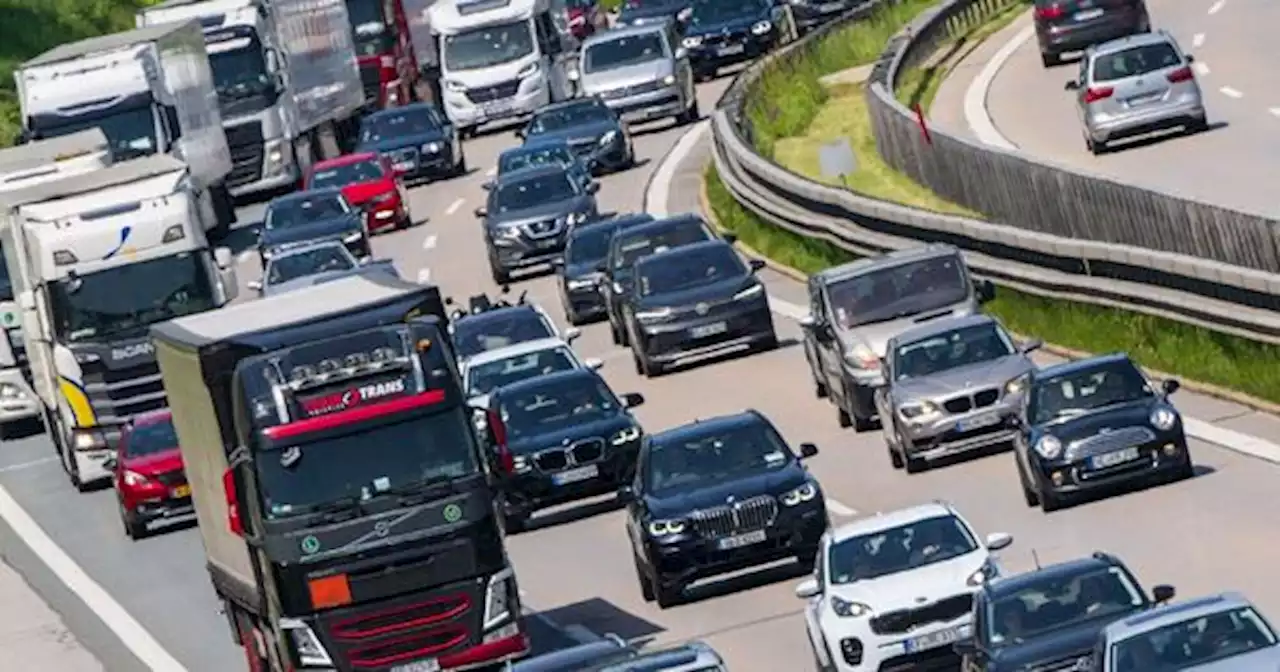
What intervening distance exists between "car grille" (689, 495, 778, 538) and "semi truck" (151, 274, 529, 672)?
3.41 meters

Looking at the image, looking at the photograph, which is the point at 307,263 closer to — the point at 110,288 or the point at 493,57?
the point at 110,288

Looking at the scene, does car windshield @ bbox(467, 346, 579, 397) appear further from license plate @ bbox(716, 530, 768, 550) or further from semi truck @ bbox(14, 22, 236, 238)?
semi truck @ bbox(14, 22, 236, 238)

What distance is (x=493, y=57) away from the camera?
7531cm

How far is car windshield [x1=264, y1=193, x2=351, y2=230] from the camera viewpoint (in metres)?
60.2

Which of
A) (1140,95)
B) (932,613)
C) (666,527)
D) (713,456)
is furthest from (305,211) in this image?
(932,613)

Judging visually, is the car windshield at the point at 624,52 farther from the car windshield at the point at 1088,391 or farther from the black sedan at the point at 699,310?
the car windshield at the point at 1088,391

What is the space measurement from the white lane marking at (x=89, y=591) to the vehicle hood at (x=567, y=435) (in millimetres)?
4124

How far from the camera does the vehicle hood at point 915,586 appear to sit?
2470cm

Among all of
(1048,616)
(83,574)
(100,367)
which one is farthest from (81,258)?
(1048,616)

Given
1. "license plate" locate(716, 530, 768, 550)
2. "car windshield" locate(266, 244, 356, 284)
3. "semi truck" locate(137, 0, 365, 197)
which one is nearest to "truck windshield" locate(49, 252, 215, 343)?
"car windshield" locate(266, 244, 356, 284)

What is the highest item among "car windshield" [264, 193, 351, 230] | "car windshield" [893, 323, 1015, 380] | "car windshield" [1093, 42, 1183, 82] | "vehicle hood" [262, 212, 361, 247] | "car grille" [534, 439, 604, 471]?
"car windshield" [893, 323, 1015, 380]

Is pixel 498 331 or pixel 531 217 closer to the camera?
pixel 498 331

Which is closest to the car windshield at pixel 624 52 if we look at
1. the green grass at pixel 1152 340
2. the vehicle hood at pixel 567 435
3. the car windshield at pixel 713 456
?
the green grass at pixel 1152 340

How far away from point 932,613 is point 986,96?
41.0 metres
